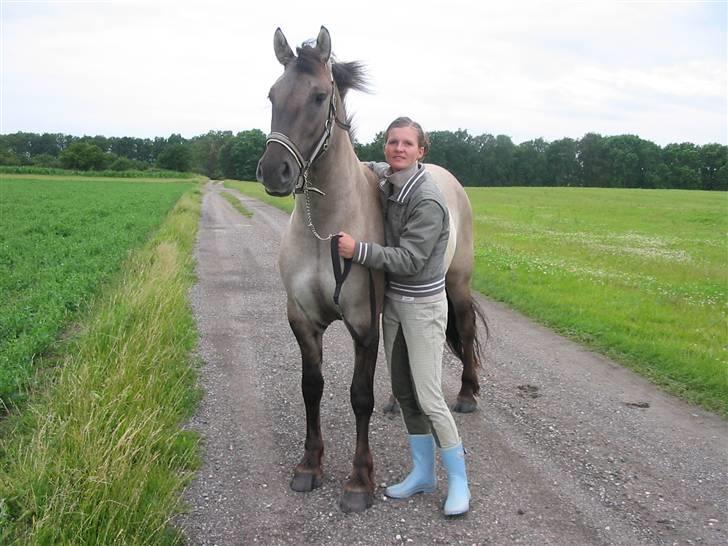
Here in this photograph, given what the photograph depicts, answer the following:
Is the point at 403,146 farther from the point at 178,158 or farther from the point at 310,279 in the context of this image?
the point at 178,158

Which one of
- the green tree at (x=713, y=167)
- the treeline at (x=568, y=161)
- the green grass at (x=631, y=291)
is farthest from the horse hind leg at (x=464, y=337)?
the green tree at (x=713, y=167)

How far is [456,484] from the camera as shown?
3.34m

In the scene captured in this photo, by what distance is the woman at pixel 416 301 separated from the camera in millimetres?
3193

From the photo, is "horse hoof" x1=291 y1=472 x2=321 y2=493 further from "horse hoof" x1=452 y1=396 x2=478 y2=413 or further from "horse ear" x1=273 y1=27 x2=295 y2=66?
"horse ear" x1=273 y1=27 x2=295 y2=66

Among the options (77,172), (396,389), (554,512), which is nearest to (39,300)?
(396,389)

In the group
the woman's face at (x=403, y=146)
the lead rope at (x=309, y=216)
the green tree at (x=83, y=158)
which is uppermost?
the green tree at (x=83, y=158)

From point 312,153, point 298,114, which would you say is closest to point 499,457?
→ point 312,153

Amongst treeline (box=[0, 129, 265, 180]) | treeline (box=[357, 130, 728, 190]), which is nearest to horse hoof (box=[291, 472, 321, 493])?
treeline (box=[0, 129, 265, 180])

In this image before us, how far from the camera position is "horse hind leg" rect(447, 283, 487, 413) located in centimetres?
491

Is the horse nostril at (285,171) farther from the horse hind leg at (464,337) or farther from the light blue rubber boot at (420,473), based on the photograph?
the horse hind leg at (464,337)

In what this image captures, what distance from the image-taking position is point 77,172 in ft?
270

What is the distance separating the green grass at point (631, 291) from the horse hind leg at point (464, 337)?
2.03 meters

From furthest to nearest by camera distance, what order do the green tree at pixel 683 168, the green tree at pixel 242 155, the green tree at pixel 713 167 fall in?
the green tree at pixel 683 168 < the green tree at pixel 713 167 < the green tree at pixel 242 155

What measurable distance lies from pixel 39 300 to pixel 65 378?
388 centimetres
